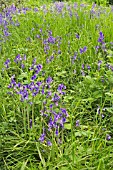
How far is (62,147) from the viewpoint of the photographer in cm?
217

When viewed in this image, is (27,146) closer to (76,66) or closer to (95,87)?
(95,87)

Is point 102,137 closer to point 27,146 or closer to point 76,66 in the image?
point 27,146

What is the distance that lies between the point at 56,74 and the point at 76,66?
10.8 inches

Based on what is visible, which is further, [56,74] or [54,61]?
[54,61]

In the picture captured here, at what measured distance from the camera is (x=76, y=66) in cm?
319

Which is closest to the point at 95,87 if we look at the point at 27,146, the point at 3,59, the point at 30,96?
the point at 30,96

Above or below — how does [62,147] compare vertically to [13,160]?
above

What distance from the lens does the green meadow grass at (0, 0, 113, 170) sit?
2148mm

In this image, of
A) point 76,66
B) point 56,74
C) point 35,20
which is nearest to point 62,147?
point 56,74

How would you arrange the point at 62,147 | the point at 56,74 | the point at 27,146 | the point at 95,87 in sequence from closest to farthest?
the point at 62,147
the point at 27,146
the point at 95,87
the point at 56,74

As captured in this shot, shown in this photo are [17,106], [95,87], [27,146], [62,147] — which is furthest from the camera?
[95,87]

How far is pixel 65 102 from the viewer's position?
2611mm

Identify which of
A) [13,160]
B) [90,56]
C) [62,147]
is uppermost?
[90,56]

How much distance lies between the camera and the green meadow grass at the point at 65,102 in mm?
2148
